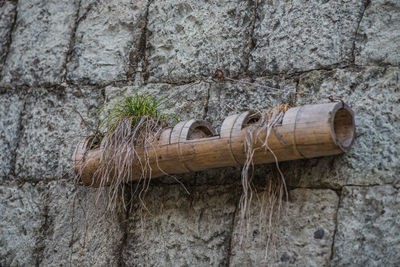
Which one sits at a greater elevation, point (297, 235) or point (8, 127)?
point (8, 127)

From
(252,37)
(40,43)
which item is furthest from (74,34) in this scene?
(252,37)

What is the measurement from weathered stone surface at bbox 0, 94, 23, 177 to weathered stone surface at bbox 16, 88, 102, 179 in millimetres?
52

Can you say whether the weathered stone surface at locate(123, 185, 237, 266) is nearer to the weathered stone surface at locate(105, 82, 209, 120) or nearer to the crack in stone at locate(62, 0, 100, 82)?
the weathered stone surface at locate(105, 82, 209, 120)

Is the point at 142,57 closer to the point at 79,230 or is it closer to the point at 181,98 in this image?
the point at 181,98

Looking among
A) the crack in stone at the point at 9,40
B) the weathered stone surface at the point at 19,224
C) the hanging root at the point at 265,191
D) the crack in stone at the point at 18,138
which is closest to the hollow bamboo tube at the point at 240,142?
the hanging root at the point at 265,191

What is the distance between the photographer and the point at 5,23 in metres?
2.81

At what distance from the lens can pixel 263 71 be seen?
6.65 ft

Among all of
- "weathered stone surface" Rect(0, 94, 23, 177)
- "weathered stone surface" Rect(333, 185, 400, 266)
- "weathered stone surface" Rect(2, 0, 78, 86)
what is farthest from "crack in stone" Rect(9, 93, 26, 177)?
"weathered stone surface" Rect(333, 185, 400, 266)

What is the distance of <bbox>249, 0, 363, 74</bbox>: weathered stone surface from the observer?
6.19 ft

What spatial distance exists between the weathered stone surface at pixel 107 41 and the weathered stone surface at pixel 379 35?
0.99 meters

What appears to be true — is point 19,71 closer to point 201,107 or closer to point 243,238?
point 201,107

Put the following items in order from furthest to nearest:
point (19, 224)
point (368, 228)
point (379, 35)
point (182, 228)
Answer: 1. point (19, 224)
2. point (182, 228)
3. point (379, 35)
4. point (368, 228)

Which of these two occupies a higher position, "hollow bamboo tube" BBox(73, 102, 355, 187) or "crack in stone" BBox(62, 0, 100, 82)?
"crack in stone" BBox(62, 0, 100, 82)

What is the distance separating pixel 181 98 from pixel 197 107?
0.09 m
